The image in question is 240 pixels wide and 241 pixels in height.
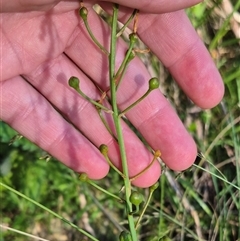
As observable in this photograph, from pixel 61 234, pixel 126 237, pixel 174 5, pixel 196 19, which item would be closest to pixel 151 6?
pixel 174 5

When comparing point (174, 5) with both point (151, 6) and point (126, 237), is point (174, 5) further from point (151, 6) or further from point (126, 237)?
point (126, 237)

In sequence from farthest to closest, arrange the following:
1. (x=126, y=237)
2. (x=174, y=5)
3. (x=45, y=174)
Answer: (x=45, y=174) → (x=174, y=5) → (x=126, y=237)

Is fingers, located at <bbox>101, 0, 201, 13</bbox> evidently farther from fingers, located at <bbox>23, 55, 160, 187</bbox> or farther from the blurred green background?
the blurred green background

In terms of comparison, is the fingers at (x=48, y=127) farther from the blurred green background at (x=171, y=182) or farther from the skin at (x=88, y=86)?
the blurred green background at (x=171, y=182)

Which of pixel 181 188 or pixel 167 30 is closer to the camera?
pixel 167 30

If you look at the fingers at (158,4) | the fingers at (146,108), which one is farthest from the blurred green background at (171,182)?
the fingers at (158,4)

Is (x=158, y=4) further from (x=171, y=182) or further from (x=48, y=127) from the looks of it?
(x=171, y=182)
